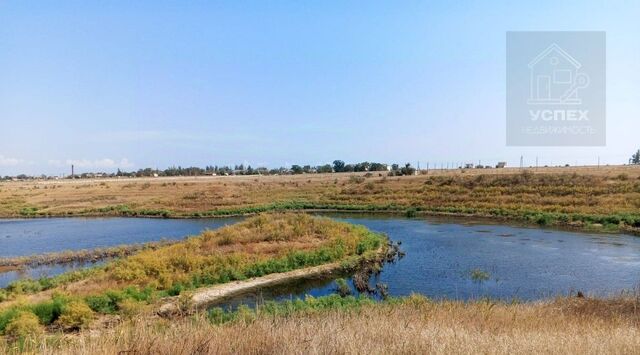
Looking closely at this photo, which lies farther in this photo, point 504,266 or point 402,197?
point 402,197

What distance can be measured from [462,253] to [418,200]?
2816 cm

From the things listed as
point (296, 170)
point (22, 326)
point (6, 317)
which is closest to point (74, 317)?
point (22, 326)

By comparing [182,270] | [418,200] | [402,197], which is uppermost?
[402,197]

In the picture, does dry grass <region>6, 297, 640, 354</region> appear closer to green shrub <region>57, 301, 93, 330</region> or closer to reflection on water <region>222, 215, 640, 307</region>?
reflection on water <region>222, 215, 640, 307</region>

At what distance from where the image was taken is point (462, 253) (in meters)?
27.0

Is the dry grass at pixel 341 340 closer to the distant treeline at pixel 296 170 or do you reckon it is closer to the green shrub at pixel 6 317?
the green shrub at pixel 6 317

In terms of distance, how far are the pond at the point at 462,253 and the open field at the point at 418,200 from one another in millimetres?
5642

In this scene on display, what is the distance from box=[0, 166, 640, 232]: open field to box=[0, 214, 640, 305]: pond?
564 cm

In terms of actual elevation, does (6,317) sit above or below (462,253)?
above

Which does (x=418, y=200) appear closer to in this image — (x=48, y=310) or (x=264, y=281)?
(x=264, y=281)

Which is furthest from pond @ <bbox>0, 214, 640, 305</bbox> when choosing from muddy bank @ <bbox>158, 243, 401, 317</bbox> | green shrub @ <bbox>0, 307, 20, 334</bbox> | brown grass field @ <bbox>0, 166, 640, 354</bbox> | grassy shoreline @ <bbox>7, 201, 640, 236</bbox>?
green shrub @ <bbox>0, 307, 20, 334</bbox>

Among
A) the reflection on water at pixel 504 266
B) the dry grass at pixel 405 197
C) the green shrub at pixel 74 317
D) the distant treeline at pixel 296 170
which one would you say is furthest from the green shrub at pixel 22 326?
the distant treeline at pixel 296 170

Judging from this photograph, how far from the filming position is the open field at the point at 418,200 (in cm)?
4203

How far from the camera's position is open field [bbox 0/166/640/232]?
42031 mm
